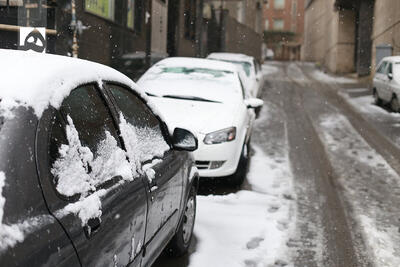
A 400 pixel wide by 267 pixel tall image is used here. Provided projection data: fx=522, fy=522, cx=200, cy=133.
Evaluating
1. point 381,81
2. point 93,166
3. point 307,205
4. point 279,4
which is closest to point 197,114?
point 307,205

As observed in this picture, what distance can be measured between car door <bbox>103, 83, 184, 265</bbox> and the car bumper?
93.7 inches

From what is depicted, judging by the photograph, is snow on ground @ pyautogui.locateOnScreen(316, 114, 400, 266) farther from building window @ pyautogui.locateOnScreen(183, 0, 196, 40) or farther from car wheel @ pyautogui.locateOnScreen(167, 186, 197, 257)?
building window @ pyautogui.locateOnScreen(183, 0, 196, 40)

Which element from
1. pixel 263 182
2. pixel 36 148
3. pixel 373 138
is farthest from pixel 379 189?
pixel 36 148

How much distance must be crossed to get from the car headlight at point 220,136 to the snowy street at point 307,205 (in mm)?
685

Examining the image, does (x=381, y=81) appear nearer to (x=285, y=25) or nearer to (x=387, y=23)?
(x=387, y=23)

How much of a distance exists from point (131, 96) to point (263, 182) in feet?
14.0

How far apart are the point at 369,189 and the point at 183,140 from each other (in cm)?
425

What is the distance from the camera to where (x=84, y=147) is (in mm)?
2441

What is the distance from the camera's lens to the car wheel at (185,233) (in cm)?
432

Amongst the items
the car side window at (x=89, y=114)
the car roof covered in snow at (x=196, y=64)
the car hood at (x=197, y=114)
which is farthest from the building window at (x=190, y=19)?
the car side window at (x=89, y=114)

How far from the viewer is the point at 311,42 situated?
59531 mm

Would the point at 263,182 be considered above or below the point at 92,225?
below

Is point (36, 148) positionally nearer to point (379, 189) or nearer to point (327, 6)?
point (379, 189)

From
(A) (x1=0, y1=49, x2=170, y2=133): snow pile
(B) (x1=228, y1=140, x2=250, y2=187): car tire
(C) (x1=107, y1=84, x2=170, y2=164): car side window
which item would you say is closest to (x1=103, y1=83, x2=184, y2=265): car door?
(C) (x1=107, y1=84, x2=170, y2=164): car side window
